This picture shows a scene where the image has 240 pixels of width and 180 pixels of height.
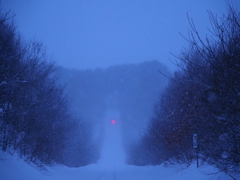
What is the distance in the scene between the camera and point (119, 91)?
11656 cm

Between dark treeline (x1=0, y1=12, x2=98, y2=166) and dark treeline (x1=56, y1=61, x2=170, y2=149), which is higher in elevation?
dark treeline (x1=56, y1=61, x2=170, y2=149)

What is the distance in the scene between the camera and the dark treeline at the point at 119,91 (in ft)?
269

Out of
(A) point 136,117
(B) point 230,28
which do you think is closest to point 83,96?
(A) point 136,117

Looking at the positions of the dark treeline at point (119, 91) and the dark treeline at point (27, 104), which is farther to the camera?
the dark treeline at point (119, 91)

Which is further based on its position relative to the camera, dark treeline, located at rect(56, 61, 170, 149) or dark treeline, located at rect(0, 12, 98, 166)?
dark treeline, located at rect(56, 61, 170, 149)

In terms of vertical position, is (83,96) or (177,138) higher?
(83,96)

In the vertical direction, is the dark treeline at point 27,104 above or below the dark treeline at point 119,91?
below

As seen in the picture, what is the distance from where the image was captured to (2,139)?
10.0 m

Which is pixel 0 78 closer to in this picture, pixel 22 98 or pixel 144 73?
pixel 22 98

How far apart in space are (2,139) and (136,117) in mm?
74260

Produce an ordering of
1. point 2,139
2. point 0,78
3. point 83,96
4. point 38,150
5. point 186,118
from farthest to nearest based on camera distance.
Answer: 1. point 83,96
2. point 38,150
3. point 186,118
4. point 2,139
5. point 0,78

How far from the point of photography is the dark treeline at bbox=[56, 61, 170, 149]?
81.9 metres

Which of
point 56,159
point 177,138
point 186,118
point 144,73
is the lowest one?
point 56,159

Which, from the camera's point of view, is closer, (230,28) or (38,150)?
(230,28)
